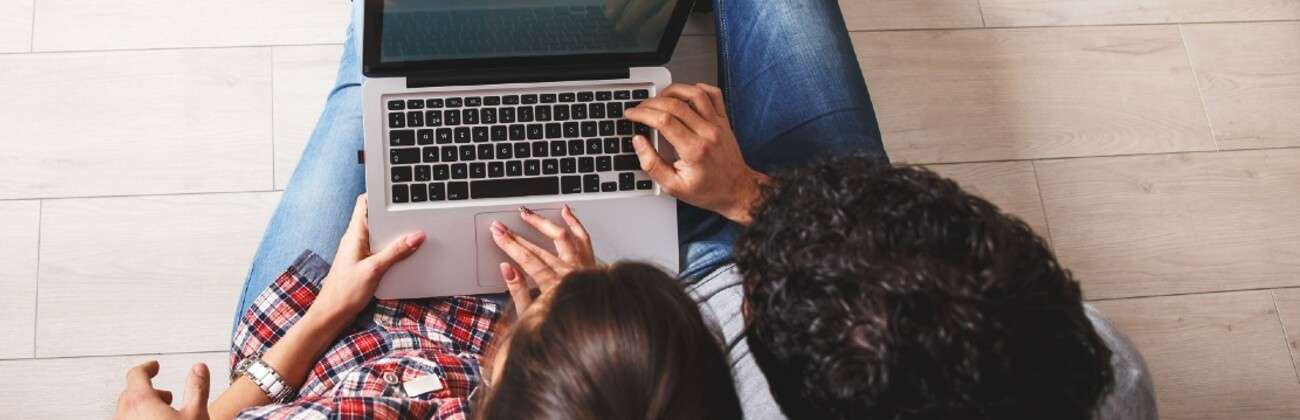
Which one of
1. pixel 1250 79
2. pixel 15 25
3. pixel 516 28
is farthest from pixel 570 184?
pixel 1250 79

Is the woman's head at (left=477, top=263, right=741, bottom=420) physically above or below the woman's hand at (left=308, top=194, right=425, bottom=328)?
below

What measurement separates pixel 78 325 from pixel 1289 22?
5.72 feet

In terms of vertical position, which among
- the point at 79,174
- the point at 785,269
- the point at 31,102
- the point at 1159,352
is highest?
the point at 31,102

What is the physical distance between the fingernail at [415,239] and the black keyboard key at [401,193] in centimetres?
3

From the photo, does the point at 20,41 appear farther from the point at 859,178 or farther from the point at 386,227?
the point at 859,178

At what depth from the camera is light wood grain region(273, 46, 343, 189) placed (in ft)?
3.93

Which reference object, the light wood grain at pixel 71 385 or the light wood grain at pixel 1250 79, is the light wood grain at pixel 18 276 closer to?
the light wood grain at pixel 71 385

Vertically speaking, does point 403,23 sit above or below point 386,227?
above

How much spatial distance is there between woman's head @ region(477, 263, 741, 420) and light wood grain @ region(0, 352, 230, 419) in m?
0.67

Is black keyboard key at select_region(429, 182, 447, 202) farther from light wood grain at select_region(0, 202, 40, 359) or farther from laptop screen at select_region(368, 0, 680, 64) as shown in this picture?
light wood grain at select_region(0, 202, 40, 359)

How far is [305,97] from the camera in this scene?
121cm

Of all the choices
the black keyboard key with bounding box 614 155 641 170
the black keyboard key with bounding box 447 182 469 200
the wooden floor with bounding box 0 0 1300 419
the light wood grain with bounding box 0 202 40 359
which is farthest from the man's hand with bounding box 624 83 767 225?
the light wood grain with bounding box 0 202 40 359

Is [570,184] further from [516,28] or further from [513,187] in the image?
[516,28]

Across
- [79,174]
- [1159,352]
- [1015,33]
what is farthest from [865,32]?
[79,174]
